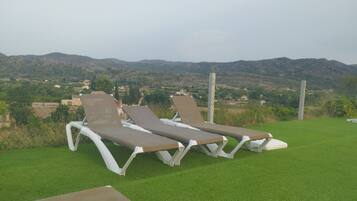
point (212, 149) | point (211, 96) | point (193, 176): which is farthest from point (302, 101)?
point (193, 176)

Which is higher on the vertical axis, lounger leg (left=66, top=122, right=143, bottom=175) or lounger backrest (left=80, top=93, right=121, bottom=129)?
lounger backrest (left=80, top=93, right=121, bottom=129)

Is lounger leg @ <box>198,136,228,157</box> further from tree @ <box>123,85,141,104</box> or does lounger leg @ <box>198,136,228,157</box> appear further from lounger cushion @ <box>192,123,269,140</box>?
tree @ <box>123,85,141,104</box>

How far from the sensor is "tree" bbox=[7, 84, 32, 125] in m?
6.26

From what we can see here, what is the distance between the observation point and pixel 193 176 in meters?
3.84

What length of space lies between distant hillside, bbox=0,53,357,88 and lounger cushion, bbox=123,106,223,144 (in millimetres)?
3772

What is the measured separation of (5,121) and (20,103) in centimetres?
65

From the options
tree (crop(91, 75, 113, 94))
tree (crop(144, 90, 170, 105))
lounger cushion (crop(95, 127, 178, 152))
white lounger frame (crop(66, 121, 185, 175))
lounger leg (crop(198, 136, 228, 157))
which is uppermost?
tree (crop(91, 75, 113, 94))

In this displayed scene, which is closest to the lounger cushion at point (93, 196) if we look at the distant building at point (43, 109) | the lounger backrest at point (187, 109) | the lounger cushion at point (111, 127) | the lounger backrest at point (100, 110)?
the lounger cushion at point (111, 127)

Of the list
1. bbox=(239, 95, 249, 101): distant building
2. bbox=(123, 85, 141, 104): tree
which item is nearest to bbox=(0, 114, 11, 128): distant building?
bbox=(123, 85, 141, 104): tree

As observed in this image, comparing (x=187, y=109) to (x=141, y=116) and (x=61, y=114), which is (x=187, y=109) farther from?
(x=61, y=114)

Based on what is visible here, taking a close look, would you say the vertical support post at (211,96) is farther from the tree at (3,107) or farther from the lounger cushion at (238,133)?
the tree at (3,107)

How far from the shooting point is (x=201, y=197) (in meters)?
3.26

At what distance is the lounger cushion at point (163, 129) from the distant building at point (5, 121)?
81.6 inches

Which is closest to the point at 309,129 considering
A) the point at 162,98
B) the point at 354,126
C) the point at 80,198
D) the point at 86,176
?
the point at 354,126
